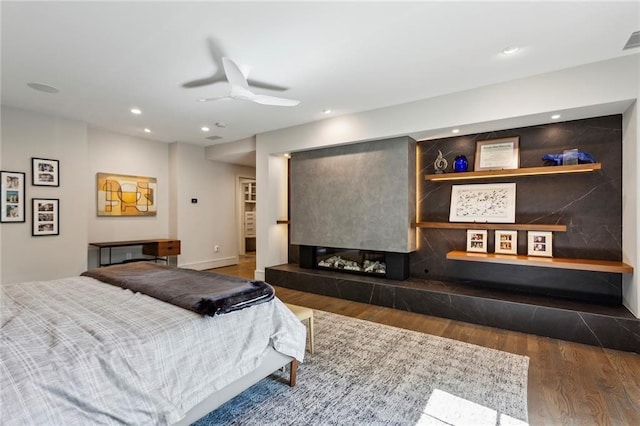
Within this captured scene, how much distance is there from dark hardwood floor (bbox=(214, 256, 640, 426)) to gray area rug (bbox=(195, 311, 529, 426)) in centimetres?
12

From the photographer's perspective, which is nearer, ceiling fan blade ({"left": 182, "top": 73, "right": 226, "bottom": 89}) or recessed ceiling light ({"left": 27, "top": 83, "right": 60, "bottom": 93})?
ceiling fan blade ({"left": 182, "top": 73, "right": 226, "bottom": 89})

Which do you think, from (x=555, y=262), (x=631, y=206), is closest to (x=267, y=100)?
(x=555, y=262)

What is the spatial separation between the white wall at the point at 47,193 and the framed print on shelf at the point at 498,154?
5.82m

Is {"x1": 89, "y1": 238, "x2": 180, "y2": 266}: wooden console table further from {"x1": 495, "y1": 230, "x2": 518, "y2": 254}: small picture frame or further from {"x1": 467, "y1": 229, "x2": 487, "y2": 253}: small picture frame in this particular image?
{"x1": 495, "y1": 230, "x2": 518, "y2": 254}: small picture frame

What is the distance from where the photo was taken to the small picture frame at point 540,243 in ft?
11.7

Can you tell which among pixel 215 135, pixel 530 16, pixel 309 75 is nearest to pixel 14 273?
pixel 215 135

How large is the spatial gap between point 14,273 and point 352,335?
465cm

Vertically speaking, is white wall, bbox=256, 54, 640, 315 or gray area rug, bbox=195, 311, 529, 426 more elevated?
white wall, bbox=256, 54, 640, 315

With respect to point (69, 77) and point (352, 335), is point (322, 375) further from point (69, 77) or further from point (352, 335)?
point (69, 77)

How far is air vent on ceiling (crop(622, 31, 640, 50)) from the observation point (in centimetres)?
247

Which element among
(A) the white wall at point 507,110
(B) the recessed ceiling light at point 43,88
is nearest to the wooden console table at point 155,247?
(B) the recessed ceiling light at point 43,88

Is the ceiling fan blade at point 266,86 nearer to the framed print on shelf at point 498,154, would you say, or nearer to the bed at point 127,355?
the bed at point 127,355

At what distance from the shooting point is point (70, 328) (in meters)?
1.54

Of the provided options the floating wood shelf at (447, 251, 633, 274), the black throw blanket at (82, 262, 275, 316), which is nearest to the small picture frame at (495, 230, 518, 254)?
the floating wood shelf at (447, 251, 633, 274)
